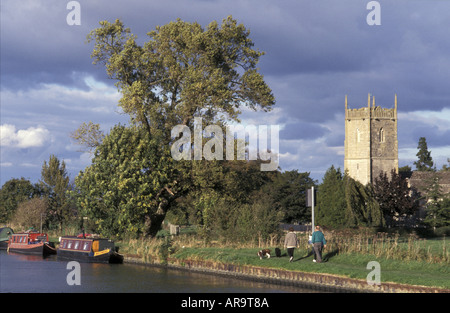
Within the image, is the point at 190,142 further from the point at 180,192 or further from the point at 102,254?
the point at 102,254

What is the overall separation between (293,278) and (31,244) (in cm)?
2826

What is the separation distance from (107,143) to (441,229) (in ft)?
131

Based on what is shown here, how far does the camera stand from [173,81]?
40750 millimetres

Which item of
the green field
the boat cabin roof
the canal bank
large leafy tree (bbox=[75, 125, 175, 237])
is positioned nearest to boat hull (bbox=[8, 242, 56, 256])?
the boat cabin roof

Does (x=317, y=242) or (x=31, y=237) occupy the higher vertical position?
(x=317, y=242)

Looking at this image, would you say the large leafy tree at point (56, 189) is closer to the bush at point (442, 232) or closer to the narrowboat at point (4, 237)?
the narrowboat at point (4, 237)

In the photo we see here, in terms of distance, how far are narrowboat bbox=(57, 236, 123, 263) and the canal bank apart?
4.74 m

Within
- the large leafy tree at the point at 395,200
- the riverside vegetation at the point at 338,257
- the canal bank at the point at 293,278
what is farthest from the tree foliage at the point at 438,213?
the canal bank at the point at 293,278

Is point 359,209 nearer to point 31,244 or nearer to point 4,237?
point 31,244

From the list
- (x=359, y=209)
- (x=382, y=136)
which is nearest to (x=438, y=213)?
(x=359, y=209)

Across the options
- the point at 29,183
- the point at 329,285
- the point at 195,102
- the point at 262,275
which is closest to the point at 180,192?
the point at 195,102

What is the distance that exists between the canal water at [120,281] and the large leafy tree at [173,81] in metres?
7.20

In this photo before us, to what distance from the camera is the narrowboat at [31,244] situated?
4428 cm

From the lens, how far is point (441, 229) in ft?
201
